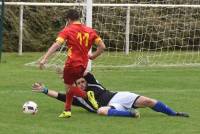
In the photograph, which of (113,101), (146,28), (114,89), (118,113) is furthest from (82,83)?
(146,28)

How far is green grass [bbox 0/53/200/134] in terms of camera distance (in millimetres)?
10148

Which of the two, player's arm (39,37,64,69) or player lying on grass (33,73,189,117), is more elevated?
player's arm (39,37,64,69)

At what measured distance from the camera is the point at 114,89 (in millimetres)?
15242

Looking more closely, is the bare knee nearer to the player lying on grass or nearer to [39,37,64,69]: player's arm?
the player lying on grass

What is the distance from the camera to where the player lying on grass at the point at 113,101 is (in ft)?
37.1

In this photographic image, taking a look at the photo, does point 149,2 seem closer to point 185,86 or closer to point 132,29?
point 132,29

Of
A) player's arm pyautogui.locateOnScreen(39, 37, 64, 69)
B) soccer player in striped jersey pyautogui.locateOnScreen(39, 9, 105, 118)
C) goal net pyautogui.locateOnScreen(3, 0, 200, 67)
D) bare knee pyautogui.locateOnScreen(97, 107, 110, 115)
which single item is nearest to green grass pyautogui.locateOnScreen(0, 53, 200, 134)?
bare knee pyautogui.locateOnScreen(97, 107, 110, 115)

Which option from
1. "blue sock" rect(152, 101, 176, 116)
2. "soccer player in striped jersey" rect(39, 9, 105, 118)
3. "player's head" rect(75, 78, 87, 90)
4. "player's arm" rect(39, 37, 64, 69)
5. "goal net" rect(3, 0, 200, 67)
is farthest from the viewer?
"goal net" rect(3, 0, 200, 67)

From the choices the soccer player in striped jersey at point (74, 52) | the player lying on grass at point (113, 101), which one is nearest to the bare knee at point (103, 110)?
the player lying on grass at point (113, 101)

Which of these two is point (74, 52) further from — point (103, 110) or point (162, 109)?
point (162, 109)

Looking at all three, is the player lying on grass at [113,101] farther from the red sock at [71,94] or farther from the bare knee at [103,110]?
the red sock at [71,94]

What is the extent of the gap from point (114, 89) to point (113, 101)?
12.2 ft

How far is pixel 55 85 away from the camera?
15844 mm

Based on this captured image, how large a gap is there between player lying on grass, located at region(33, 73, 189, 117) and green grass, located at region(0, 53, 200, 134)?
15cm
